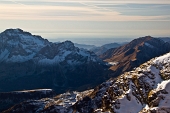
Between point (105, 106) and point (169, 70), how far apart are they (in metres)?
41.6

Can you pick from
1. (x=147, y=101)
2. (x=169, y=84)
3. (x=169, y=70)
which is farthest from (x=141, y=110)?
(x=169, y=70)

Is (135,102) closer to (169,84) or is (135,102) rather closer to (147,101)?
(147,101)

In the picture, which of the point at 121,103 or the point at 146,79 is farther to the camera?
the point at 146,79

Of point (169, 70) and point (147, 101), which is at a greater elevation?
point (169, 70)

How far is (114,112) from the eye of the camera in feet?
579

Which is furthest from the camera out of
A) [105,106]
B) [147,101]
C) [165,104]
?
[105,106]

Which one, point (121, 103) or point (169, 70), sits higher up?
point (169, 70)

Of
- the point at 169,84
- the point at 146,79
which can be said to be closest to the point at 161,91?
the point at 169,84

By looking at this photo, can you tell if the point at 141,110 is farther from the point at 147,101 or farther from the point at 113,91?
the point at 113,91

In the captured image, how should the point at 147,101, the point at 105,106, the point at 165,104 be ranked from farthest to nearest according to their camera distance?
the point at 105,106
the point at 147,101
the point at 165,104

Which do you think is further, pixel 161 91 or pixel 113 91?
pixel 113 91

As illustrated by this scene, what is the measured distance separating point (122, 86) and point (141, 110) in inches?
1026

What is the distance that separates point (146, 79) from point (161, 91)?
20.0 meters

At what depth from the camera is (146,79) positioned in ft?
630
